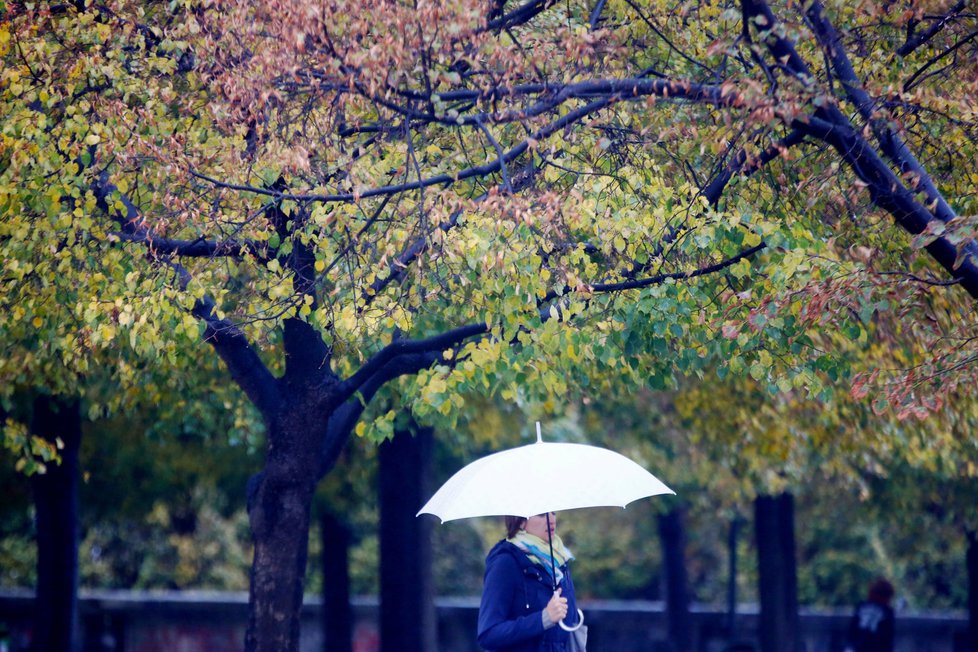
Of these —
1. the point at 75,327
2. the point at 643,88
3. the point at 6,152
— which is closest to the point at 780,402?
the point at 643,88

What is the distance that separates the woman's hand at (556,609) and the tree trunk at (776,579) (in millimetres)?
9216

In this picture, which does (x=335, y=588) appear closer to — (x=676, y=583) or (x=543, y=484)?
Result: (x=676, y=583)

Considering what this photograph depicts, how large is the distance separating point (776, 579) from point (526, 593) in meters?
9.28

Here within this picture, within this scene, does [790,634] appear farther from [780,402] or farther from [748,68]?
[748,68]

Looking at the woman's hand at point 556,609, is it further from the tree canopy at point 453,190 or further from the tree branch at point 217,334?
the tree branch at point 217,334

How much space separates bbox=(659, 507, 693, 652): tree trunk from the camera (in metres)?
17.1

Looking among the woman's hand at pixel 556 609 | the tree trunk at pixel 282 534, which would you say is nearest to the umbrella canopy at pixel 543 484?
the woman's hand at pixel 556 609

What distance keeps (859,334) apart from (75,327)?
17.6 feet

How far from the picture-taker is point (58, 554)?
13.0m

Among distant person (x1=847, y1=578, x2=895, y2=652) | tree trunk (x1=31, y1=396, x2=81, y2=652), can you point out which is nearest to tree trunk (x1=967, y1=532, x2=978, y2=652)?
distant person (x1=847, y1=578, x2=895, y2=652)

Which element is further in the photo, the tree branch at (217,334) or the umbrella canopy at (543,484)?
the tree branch at (217,334)

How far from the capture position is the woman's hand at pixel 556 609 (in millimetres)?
5828

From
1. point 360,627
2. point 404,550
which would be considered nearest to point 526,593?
point 404,550

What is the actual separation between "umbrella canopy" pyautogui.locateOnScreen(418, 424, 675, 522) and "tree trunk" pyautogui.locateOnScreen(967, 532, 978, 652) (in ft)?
39.0
